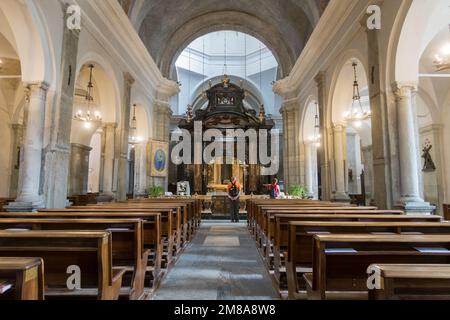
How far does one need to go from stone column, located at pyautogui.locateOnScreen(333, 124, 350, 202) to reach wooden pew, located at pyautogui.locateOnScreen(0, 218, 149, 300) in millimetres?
6863

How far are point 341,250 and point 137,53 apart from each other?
32.7ft

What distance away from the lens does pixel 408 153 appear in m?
5.16

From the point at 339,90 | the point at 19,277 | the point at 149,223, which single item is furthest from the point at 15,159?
the point at 19,277

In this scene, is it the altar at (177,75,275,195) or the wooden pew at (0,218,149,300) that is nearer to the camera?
the wooden pew at (0,218,149,300)

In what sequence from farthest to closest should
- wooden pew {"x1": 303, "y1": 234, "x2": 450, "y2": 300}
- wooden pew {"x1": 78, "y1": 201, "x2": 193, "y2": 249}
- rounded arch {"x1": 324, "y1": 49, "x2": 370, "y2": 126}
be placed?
rounded arch {"x1": 324, "y1": 49, "x2": 370, "y2": 126}, wooden pew {"x1": 78, "y1": 201, "x2": 193, "y2": 249}, wooden pew {"x1": 303, "y1": 234, "x2": 450, "y2": 300}

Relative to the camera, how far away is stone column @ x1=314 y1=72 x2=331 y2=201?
8.79 meters

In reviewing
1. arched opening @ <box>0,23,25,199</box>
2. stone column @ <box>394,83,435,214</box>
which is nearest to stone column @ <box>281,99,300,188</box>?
stone column @ <box>394,83,435,214</box>

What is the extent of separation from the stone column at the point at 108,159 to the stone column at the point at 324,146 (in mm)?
6317

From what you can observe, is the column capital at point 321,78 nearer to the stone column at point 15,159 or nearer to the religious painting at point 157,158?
the religious painting at point 157,158

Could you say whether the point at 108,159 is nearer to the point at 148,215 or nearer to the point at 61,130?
the point at 61,130

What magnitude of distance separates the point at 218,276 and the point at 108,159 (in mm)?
6522

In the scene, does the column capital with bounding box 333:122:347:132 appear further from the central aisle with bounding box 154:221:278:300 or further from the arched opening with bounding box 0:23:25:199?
the arched opening with bounding box 0:23:25:199

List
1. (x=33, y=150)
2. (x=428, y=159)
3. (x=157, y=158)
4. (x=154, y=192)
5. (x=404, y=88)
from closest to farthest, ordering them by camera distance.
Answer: (x=33, y=150) → (x=404, y=88) → (x=428, y=159) → (x=154, y=192) → (x=157, y=158)
